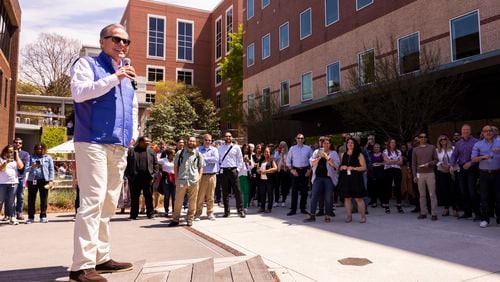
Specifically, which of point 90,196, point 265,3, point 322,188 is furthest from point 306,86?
point 90,196

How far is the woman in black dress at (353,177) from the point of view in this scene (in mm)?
8648

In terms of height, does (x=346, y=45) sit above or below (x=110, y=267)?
above

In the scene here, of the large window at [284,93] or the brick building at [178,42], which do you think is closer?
the large window at [284,93]

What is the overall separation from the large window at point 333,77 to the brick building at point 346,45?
0.18 ft

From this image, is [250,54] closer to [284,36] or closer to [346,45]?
[284,36]

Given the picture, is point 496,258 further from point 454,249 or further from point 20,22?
point 20,22

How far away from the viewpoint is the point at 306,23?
2447 centimetres

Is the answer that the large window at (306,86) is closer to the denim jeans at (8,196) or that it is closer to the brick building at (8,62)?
the brick building at (8,62)

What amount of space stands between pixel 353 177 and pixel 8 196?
812cm

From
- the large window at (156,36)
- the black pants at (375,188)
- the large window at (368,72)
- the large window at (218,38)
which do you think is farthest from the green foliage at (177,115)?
the black pants at (375,188)

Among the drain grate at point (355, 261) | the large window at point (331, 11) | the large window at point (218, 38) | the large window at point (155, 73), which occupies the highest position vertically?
the large window at point (218, 38)

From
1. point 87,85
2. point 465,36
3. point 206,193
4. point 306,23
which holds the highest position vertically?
point 306,23

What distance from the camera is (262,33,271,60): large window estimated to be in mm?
28969

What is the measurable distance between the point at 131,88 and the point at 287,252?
11.4 feet
